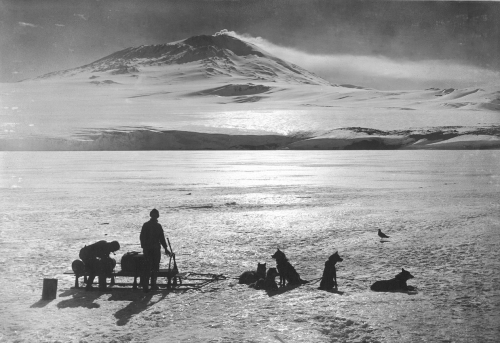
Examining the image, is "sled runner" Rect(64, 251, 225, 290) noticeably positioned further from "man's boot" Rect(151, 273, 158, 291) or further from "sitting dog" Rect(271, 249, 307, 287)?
"sitting dog" Rect(271, 249, 307, 287)

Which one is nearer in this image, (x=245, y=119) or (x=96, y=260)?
(x=96, y=260)

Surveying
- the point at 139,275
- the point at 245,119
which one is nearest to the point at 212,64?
→ the point at 245,119

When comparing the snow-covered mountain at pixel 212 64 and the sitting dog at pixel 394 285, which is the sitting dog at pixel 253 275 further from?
the snow-covered mountain at pixel 212 64

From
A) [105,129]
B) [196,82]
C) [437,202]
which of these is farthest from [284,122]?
[196,82]

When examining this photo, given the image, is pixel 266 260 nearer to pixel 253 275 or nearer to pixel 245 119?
pixel 253 275

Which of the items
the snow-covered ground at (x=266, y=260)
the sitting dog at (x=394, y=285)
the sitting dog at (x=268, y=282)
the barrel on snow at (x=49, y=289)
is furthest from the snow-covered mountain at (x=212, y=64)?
the barrel on snow at (x=49, y=289)
